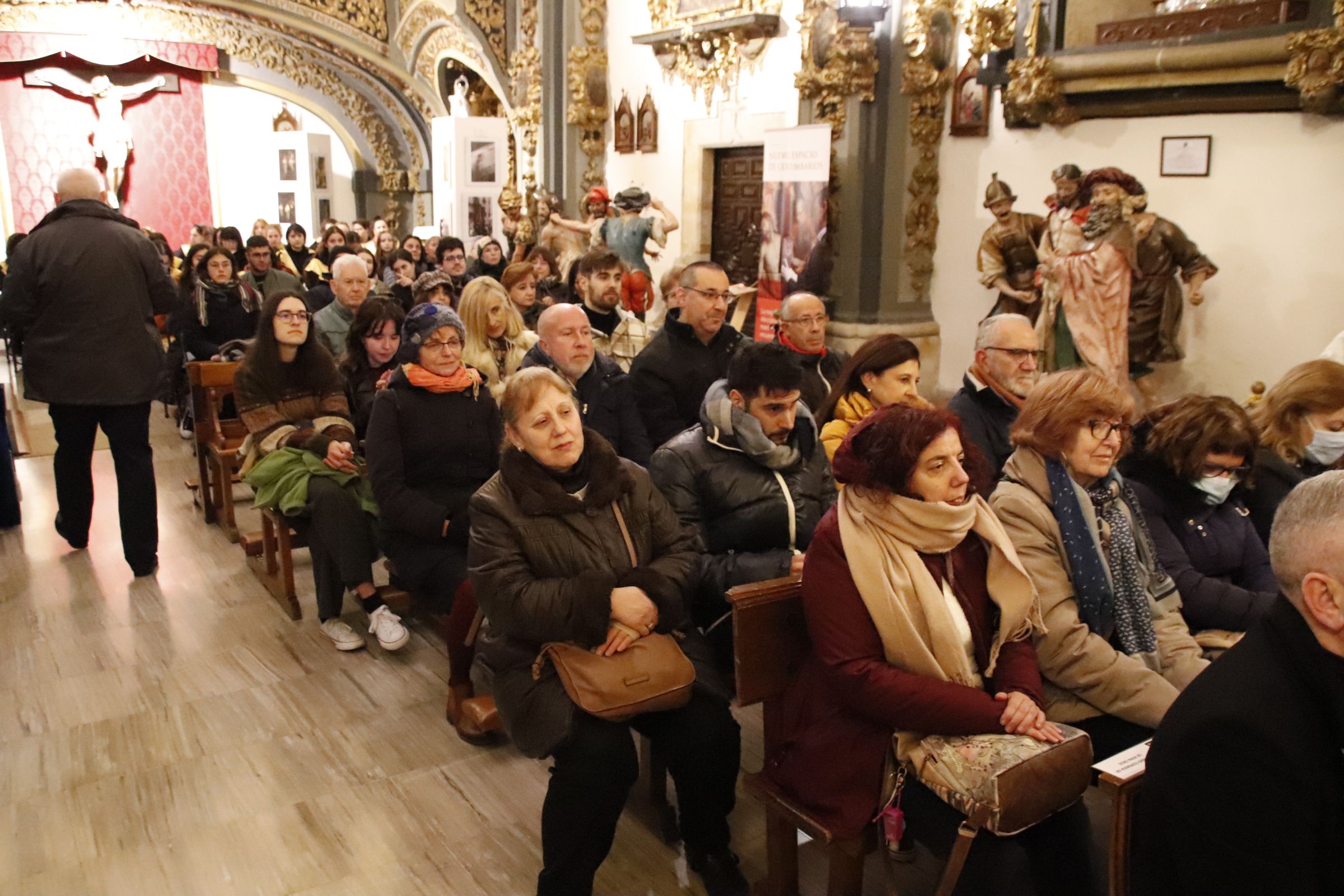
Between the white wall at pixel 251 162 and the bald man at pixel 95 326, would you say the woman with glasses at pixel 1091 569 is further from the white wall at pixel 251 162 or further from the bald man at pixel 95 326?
the white wall at pixel 251 162

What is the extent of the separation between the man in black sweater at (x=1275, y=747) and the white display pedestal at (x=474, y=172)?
12120 mm

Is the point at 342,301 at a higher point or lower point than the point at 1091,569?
higher

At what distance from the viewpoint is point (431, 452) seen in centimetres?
377

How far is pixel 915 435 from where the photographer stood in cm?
224

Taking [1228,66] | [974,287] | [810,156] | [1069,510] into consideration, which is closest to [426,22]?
[810,156]

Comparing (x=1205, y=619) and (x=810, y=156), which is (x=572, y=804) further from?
(x=810, y=156)

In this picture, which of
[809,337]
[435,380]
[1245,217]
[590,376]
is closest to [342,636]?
[435,380]

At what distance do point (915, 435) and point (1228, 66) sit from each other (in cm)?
485

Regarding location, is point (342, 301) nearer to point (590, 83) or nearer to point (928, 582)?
point (928, 582)

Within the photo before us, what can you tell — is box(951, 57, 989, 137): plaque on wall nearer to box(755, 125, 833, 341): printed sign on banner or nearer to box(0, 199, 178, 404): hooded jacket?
box(755, 125, 833, 341): printed sign on banner

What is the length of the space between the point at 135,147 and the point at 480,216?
6556mm

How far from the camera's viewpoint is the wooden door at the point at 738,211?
9.66m

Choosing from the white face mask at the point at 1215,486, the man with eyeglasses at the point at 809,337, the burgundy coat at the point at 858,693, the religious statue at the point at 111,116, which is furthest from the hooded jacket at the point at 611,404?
the religious statue at the point at 111,116

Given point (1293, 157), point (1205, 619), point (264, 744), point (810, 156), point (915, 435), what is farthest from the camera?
point (810, 156)
